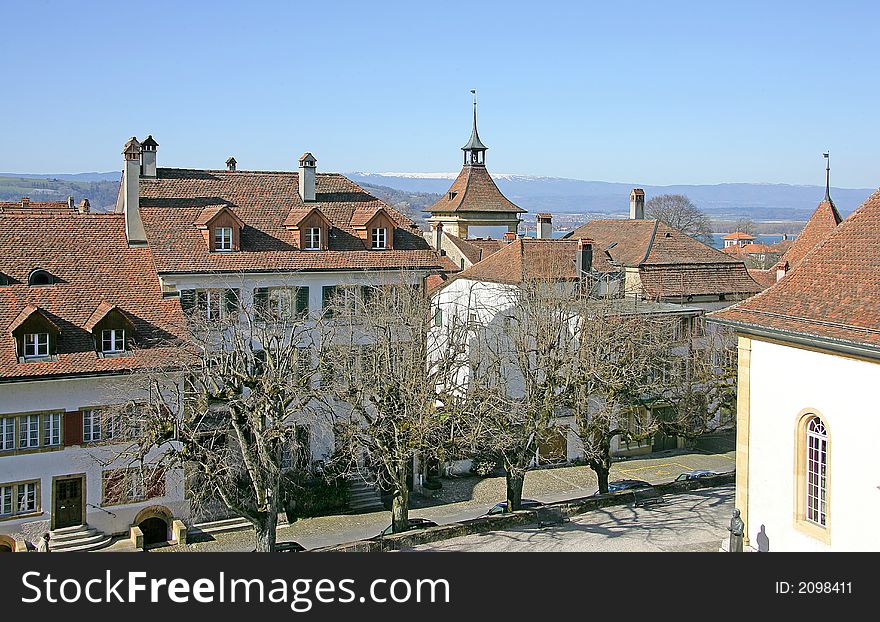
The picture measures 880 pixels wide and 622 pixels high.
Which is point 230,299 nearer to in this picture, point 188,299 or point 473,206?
point 188,299

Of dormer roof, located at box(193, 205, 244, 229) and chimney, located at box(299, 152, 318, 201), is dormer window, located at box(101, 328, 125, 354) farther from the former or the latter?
chimney, located at box(299, 152, 318, 201)

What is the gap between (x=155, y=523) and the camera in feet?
99.9

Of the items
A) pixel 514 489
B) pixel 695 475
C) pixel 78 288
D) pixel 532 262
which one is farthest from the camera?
pixel 532 262

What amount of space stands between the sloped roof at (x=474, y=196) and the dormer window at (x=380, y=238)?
43520 millimetres

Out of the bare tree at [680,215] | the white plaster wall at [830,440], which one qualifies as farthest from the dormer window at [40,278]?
the bare tree at [680,215]

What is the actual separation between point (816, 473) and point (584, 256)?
24.0 m

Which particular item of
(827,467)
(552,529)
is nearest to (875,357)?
(827,467)

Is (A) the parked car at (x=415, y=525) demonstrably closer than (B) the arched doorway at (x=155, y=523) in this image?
Yes

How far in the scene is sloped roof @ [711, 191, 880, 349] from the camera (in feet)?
65.4

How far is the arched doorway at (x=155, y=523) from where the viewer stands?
1185 inches

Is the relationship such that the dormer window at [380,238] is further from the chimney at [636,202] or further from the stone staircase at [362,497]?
the chimney at [636,202]

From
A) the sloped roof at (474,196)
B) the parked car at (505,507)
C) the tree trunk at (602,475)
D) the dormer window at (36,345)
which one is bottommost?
the parked car at (505,507)

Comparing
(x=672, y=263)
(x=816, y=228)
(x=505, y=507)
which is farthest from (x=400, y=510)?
(x=816, y=228)

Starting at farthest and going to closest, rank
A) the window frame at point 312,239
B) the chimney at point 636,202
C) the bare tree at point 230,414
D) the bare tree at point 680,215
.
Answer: the bare tree at point 680,215 → the chimney at point 636,202 → the window frame at point 312,239 → the bare tree at point 230,414
